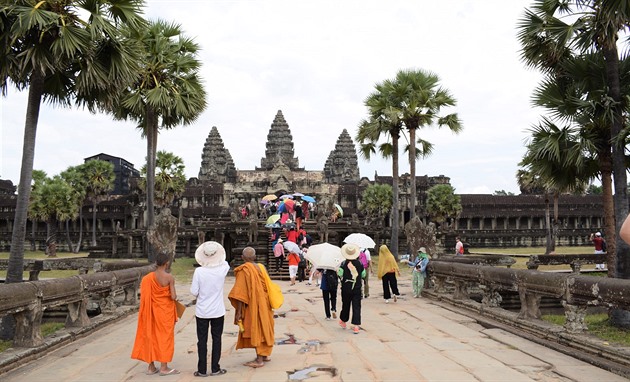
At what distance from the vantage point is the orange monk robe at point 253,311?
20.9 feet

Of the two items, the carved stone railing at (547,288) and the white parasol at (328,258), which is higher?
the white parasol at (328,258)

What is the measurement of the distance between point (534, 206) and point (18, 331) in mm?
63506

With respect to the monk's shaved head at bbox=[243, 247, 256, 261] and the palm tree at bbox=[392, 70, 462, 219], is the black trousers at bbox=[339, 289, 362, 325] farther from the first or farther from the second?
the palm tree at bbox=[392, 70, 462, 219]

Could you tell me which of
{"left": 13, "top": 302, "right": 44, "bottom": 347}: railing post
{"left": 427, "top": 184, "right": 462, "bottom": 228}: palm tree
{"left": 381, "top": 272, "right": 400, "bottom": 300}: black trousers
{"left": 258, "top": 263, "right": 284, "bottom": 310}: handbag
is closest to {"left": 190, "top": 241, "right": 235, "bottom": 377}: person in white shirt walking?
{"left": 258, "top": 263, "right": 284, "bottom": 310}: handbag

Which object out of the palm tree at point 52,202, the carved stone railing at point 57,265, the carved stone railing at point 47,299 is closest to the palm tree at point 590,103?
the carved stone railing at point 47,299

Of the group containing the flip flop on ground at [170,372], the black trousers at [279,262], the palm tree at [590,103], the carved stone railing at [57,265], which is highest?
the palm tree at [590,103]

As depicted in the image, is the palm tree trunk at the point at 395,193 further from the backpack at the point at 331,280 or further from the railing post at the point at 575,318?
the railing post at the point at 575,318

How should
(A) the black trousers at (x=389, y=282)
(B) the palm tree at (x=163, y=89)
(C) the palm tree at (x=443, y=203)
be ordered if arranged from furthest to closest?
(C) the palm tree at (x=443, y=203) < (B) the palm tree at (x=163, y=89) < (A) the black trousers at (x=389, y=282)

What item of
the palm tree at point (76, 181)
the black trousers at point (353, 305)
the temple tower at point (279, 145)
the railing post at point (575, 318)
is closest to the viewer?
the railing post at point (575, 318)

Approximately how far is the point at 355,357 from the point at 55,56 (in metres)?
7.22

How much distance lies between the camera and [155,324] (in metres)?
6.20

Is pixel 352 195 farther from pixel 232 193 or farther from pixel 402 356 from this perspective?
pixel 402 356

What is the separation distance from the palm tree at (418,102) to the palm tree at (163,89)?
11020 mm

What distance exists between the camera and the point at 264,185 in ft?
249
